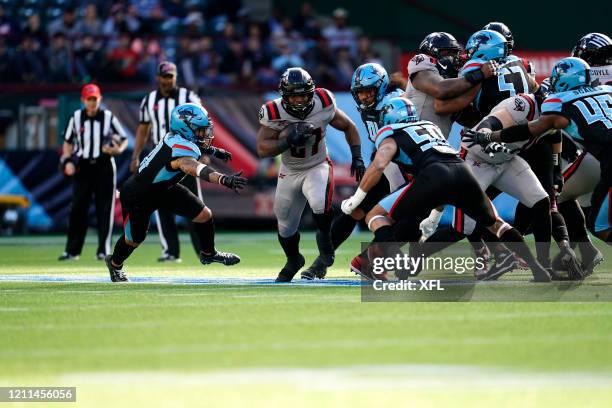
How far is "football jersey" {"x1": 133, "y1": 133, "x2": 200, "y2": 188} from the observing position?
355 inches

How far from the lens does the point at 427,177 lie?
26.0 feet

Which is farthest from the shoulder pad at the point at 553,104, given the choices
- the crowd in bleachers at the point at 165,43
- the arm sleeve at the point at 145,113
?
the crowd in bleachers at the point at 165,43

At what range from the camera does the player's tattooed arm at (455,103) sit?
29.9ft

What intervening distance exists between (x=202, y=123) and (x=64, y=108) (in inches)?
335

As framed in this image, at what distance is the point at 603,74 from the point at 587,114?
107cm

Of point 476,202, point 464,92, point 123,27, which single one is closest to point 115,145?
point 464,92

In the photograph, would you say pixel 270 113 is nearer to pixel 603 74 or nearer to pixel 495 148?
pixel 495 148

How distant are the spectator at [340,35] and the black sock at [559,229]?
11.0m

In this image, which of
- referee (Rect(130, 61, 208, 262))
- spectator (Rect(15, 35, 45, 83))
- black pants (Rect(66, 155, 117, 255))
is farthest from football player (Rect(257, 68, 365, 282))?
spectator (Rect(15, 35, 45, 83))

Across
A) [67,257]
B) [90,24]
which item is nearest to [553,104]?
[67,257]

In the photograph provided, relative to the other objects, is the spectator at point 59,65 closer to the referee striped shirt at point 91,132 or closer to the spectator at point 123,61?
the spectator at point 123,61

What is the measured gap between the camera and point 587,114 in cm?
840

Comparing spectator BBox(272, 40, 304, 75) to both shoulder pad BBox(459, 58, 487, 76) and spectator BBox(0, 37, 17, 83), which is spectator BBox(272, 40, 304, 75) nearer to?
spectator BBox(0, 37, 17, 83)

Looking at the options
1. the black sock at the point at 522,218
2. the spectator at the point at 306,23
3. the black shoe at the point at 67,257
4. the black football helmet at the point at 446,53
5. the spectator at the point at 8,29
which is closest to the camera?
the black sock at the point at 522,218
